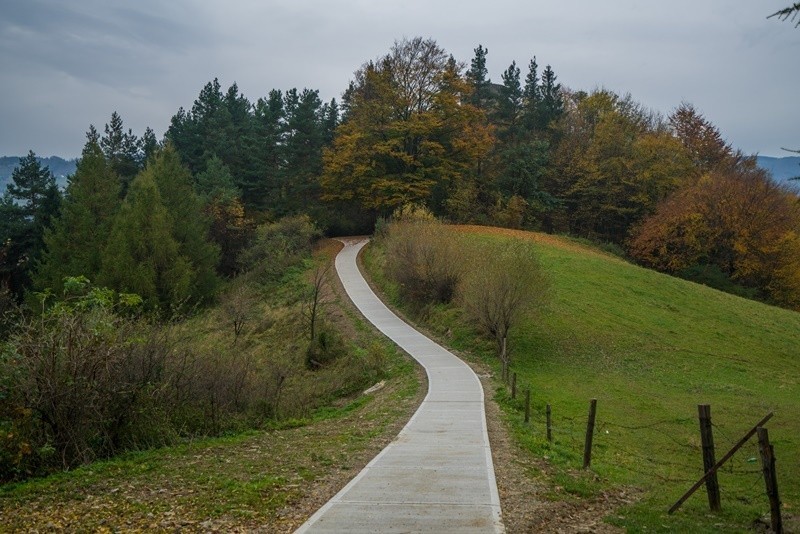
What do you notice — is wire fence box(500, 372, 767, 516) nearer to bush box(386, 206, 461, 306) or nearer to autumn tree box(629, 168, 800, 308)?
bush box(386, 206, 461, 306)

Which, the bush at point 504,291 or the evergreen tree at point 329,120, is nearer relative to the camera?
the bush at point 504,291

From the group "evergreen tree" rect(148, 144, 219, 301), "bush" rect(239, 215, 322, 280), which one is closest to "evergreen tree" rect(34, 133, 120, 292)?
"evergreen tree" rect(148, 144, 219, 301)

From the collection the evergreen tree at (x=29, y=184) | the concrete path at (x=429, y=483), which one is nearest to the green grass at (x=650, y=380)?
the concrete path at (x=429, y=483)

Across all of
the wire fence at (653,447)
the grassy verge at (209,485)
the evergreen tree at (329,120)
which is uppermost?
the evergreen tree at (329,120)

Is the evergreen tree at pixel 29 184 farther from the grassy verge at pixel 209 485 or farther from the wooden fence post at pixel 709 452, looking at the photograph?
the wooden fence post at pixel 709 452

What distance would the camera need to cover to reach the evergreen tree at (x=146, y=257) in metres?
37.2

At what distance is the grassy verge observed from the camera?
25.9 ft

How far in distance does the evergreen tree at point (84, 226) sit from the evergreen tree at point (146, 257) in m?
3.16

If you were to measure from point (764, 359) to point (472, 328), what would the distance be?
1492cm

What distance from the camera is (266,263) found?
49844 millimetres

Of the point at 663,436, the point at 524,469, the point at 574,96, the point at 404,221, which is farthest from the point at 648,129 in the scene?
the point at 524,469

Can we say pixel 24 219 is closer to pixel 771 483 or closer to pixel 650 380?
pixel 650 380

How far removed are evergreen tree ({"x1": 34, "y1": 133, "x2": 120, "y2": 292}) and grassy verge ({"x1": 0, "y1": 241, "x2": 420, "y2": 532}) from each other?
103 feet

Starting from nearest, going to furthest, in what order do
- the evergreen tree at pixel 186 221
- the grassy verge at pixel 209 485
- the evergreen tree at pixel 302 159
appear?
the grassy verge at pixel 209 485, the evergreen tree at pixel 186 221, the evergreen tree at pixel 302 159
